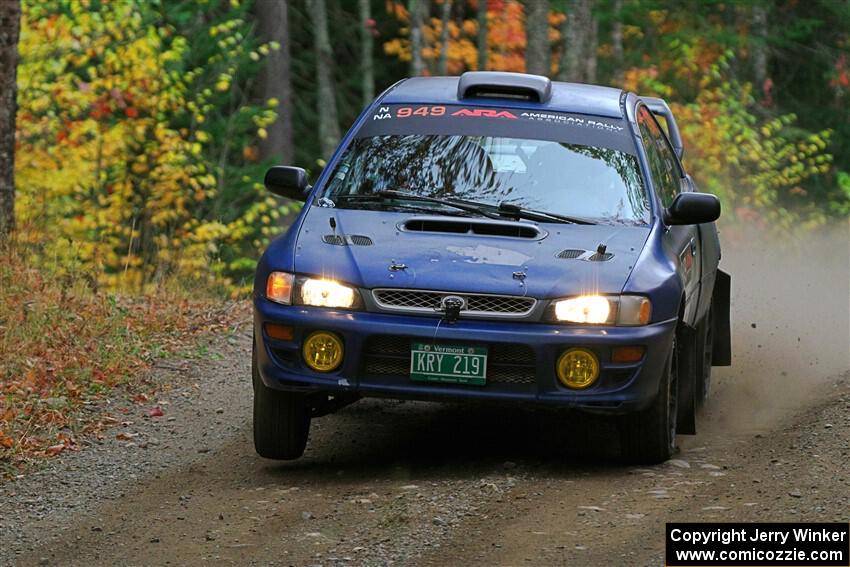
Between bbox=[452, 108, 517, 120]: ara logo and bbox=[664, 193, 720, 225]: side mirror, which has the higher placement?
bbox=[452, 108, 517, 120]: ara logo

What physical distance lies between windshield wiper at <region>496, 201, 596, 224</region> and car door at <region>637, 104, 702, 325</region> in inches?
19.4

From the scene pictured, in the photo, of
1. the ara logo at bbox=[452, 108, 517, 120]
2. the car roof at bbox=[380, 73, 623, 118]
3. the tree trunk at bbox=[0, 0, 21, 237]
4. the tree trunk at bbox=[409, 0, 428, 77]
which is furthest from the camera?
the tree trunk at bbox=[409, 0, 428, 77]

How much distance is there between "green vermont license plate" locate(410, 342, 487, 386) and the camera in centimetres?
713

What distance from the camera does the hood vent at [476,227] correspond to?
759 cm

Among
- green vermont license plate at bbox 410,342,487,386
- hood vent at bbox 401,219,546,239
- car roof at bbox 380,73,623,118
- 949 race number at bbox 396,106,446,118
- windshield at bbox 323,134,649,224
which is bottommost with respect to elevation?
green vermont license plate at bbox 410,342,487,386

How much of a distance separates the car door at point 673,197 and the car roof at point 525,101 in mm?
235

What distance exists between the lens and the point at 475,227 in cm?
764

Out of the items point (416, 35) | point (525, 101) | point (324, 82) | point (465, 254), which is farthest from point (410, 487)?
point (324, 82)

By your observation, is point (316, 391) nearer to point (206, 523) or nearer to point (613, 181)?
point (206, 523)

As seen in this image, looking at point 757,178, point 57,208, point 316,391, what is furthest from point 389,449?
point 757,178

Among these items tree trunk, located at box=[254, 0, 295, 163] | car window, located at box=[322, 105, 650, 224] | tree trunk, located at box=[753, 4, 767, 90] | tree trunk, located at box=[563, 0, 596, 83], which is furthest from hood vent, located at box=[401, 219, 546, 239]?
tree trunk, located at box=[753, 4, 767, 90]

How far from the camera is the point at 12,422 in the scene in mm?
8688

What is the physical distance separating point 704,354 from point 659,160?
1.41 metres

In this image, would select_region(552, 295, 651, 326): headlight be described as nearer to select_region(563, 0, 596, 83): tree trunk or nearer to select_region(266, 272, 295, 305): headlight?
select_region(266, 272, 295, 305): headlight
